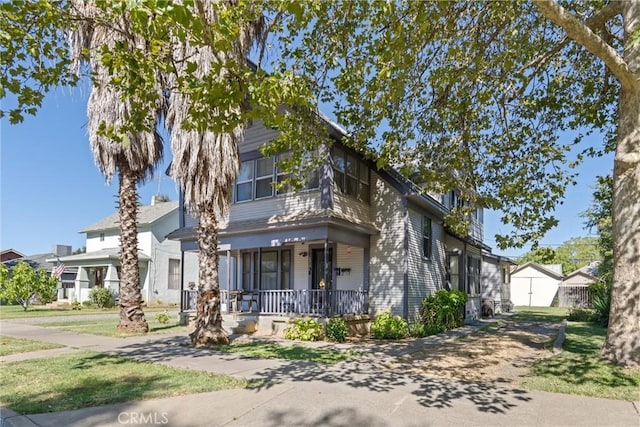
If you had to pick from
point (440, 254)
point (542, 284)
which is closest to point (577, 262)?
point (542, 284)

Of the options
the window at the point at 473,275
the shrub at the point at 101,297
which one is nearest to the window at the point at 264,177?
the window at the point at 473,275

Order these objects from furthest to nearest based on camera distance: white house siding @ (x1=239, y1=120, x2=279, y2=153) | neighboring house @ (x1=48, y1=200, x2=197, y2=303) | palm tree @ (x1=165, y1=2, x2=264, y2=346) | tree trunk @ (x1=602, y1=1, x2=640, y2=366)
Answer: neighboring house @ (x1=48, y1=200, x2=197, y2=303) → white house siding @ (x1=239, y1=120, x2=279, y2=153) → palm tree @ (x1=165, y1=2, x2=264, y2=346) → tree trunk @ (x1=602, y1=1, x2=640, y2=366)

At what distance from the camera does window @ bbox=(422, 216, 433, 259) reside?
1680 centimetres

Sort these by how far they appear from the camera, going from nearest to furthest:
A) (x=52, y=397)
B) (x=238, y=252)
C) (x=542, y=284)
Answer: (x=52, y=397) → (x=238, y=252) → (x=542, y=284)

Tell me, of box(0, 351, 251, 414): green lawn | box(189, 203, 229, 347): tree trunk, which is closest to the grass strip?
box(189, 203, 229, 347): tree trunk

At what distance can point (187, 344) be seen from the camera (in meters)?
11.4

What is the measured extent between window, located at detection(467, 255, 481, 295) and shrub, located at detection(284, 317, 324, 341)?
10.6m

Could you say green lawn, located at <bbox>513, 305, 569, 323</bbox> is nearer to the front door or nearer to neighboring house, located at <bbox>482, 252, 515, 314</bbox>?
neighboring house, located at <bbox>482, 252, 515, 314</bbox>

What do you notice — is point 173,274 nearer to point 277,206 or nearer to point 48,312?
point 48,312

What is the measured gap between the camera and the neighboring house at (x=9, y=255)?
43906 millimetres

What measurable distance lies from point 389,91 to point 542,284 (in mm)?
41936

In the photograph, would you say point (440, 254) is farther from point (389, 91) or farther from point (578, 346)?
point (389, 91)

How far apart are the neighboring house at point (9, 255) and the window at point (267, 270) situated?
3863 centimetres

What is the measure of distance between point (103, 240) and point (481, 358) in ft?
96.7
